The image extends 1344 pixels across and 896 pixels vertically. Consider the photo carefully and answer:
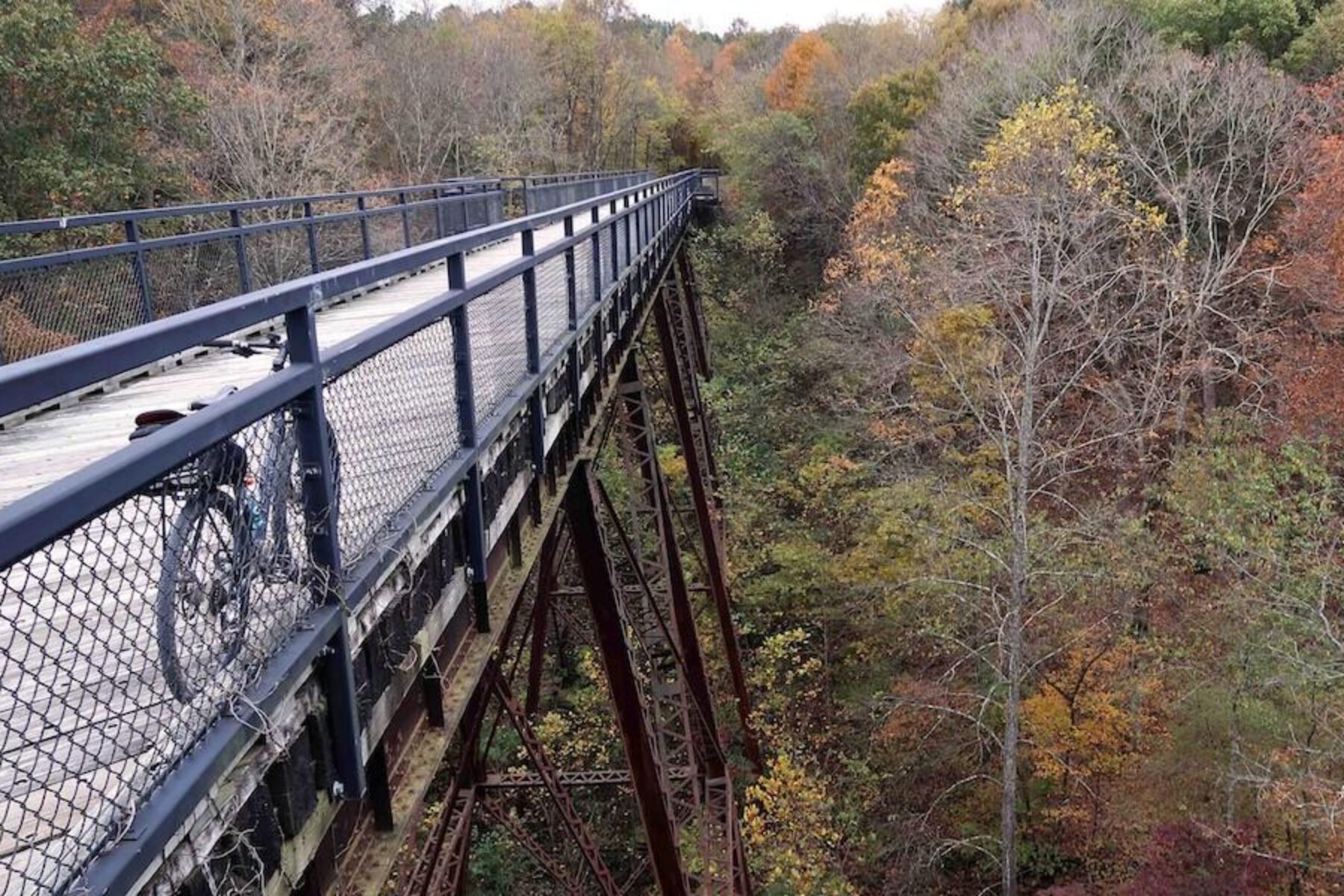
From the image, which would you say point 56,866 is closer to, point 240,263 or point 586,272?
point 586,272

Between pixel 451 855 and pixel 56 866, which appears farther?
pixel 451 855

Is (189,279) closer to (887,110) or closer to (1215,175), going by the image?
(1215,175)

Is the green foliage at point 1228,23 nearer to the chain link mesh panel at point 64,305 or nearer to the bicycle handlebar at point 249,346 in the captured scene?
the chain link mesh panel at point 64,305

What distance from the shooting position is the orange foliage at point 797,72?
1367 inches

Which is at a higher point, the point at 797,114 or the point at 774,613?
the point at 797,114

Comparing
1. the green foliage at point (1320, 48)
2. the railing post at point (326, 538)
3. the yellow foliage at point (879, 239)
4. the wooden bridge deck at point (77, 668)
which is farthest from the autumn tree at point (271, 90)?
the green foliage at point (1320, 48)

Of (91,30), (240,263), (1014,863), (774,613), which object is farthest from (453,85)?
(1014,863)

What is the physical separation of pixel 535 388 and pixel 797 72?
3819 cm

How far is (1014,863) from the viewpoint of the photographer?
11.4 metres

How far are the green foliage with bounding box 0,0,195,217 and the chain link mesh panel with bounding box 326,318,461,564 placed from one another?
570 inches

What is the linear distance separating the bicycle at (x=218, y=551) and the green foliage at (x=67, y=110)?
15.4 m

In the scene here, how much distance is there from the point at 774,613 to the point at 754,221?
18168mm

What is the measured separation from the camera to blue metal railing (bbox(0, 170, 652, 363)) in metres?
6.89

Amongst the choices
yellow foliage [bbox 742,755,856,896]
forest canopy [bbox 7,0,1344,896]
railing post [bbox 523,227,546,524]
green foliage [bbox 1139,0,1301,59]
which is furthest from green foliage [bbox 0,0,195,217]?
green foliage [bbox 1139,0,1301,59]
